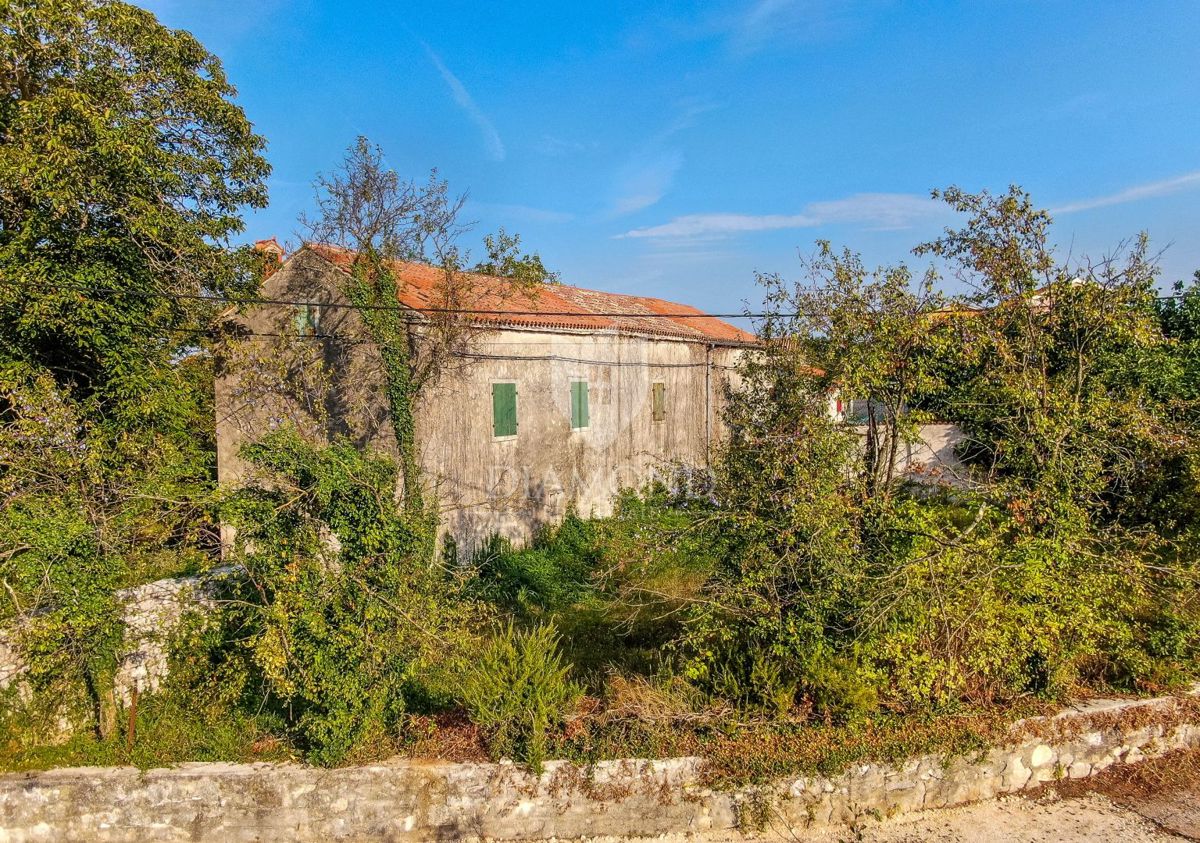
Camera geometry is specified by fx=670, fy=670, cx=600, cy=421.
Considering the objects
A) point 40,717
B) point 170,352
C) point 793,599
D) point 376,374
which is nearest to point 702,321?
point 376,374

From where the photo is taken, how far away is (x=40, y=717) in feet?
20.3

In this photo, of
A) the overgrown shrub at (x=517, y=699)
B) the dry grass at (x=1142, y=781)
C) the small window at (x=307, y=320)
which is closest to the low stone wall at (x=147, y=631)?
the overgrown shrub at (x=517, y=699)

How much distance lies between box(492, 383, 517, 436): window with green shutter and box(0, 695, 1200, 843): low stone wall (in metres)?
7.37

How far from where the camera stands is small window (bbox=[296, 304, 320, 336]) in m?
11.8

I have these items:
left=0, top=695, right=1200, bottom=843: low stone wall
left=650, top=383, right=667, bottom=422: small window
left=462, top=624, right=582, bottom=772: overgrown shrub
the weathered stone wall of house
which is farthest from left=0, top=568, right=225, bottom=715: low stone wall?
left=650, top=383, right=667, bottom=422: small window

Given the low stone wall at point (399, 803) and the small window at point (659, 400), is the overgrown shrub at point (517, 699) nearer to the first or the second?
the low stone wall at point (399, 803)

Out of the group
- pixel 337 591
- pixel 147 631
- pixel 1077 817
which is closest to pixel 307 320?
pixel 147 631

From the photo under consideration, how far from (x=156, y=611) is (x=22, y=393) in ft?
7.93

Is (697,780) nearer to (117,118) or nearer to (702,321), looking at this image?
(117,118)

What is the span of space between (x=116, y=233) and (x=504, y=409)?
20.7ft

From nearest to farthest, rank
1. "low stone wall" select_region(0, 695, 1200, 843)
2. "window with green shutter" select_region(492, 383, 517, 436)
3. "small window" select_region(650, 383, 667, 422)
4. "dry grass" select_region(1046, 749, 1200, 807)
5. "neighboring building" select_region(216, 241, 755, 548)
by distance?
"low stone wall" select_region(0, 695, 1200, 843) < "dry grass" select_region(1046, 749, 1200, 807) < "neighboring building" select_region(216, 241, 755, 548) < "window with green shutter" select_region(492, 383, 517, 436) < "small window" select_region(650, 383, 667, 422)

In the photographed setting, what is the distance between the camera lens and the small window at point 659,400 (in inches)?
636

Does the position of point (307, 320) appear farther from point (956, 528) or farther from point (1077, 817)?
point (1077, 817)

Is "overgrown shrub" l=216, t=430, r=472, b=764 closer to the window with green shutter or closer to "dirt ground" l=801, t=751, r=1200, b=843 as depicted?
"dirt ground" l=801, t=751, r=1200, b=843
